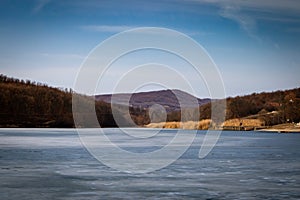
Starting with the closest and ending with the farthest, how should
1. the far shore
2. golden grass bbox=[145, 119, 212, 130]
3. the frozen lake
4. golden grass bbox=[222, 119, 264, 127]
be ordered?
the frozen lake
the far shore
golden grass bbox=[222, 119, 264, 127]
golden grass bbox=[145, 119, 212, 130]

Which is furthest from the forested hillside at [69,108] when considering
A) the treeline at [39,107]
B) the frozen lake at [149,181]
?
the frozen lake at [149,181]

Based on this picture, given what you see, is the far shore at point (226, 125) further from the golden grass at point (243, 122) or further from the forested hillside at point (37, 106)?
the forested hillside at point (37, 106)

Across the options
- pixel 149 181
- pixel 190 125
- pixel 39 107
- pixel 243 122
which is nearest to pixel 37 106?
pixel 39 107

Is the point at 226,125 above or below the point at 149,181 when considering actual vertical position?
above

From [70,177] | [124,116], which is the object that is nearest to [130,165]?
[70,177]

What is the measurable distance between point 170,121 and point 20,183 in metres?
161

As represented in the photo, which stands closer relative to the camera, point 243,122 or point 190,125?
point 243,122

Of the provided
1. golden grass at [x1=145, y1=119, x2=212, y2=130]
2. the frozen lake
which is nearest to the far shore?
golden grass at [x1=145, y1=119, x2=212, y2=130]

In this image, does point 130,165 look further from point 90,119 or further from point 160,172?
point 90,119

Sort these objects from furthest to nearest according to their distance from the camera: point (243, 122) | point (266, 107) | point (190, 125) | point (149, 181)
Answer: point (266, 107) → point (190, 125) → point (243, 122) → point (149, 181)

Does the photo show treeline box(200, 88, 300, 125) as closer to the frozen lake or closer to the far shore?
the far shore

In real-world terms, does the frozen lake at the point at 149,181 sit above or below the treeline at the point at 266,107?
below

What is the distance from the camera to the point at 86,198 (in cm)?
1095

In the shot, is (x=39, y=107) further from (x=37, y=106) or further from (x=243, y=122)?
(x=243, y=122)
